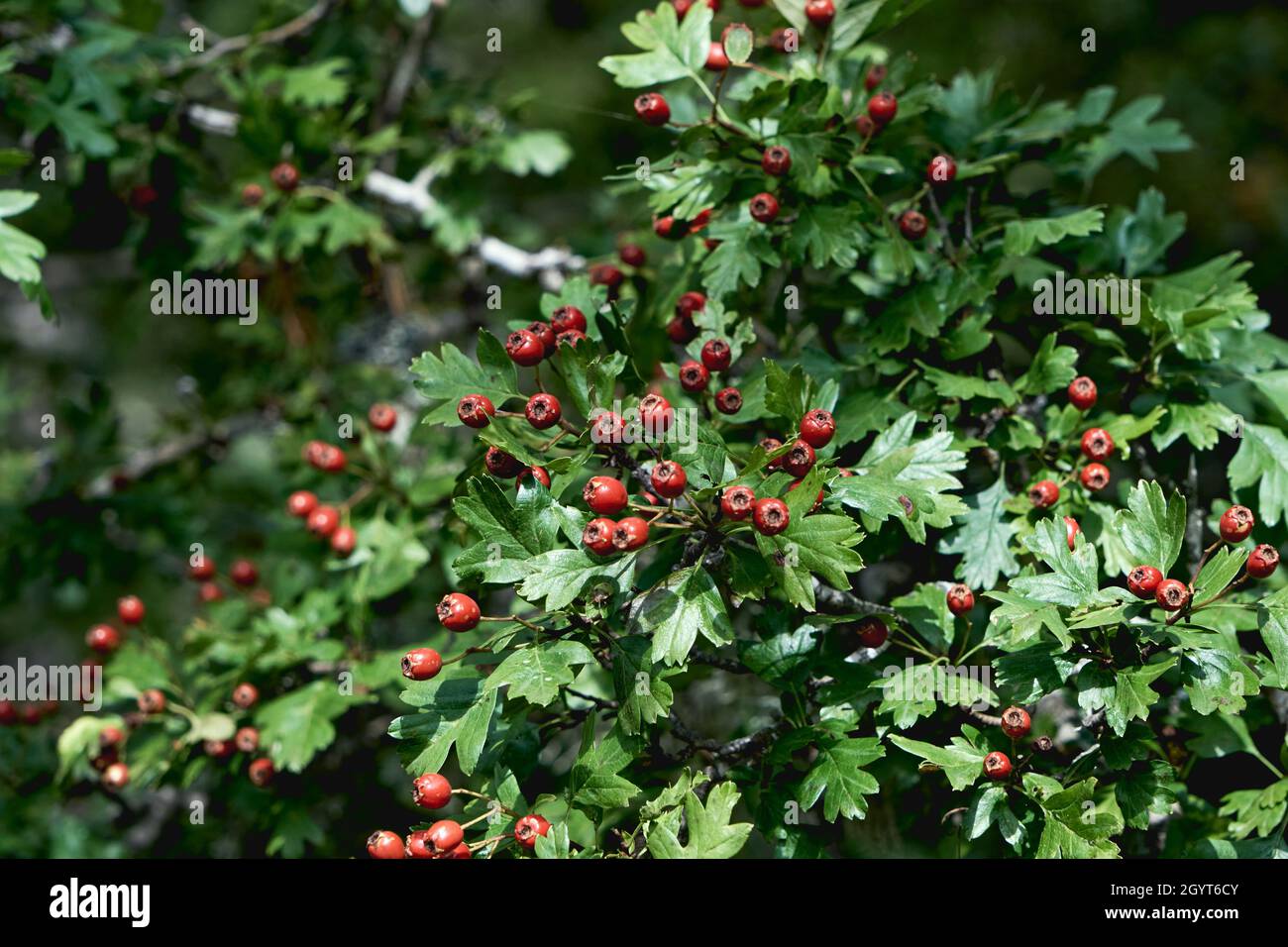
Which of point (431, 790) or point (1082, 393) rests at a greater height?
point (1082, 393)

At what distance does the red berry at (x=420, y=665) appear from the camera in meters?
1.82

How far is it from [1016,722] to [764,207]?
1.04 m

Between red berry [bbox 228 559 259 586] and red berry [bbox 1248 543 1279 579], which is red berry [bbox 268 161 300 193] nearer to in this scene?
red berry [bbox 228 559 259 586]

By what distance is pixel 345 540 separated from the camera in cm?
279

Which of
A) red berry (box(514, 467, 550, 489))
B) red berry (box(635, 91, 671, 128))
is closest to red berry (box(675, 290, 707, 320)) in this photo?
red berry (box(635, 91, 671, 128))

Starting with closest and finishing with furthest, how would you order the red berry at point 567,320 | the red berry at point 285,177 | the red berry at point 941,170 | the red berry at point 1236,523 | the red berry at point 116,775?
the red berry at point 1236,523 < the red berry at point 567,320 < the red berry at point 941,170 < the red berry at point 116,775 < the red berry at point 285,177

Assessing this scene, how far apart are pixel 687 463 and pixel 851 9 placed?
3.89 ft

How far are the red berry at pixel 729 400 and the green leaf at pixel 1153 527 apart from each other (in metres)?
0.67

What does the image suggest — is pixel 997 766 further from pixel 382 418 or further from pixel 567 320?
pixel 382 418

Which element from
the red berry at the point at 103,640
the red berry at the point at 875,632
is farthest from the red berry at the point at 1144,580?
the red berry at the point at 103,640

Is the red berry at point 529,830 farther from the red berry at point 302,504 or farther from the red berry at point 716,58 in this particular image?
the red berry at point 716,58

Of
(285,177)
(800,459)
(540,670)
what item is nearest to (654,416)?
(800,459)

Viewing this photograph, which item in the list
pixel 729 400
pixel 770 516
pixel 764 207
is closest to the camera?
pixel 770 516
